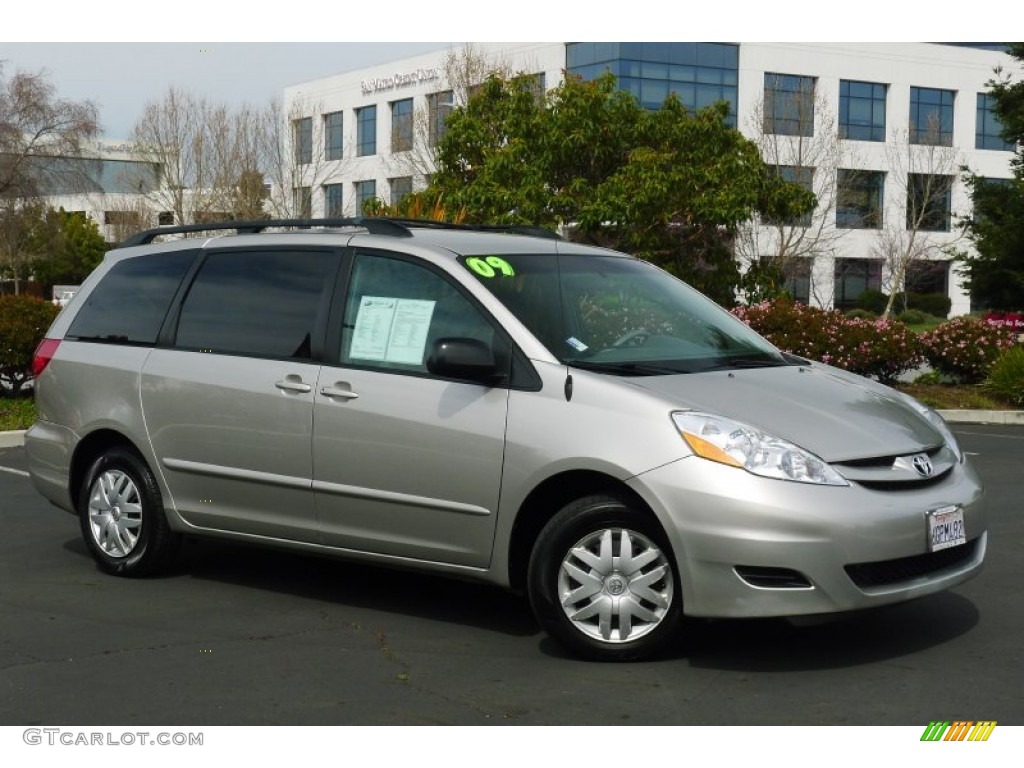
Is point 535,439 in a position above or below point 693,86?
below

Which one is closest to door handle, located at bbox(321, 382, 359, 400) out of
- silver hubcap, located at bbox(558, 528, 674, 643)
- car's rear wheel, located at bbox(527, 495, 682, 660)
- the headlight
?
car's rear wheel, located at bbox(527, 495, 682, 660)

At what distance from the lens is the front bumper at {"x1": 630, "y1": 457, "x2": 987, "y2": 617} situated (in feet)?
17.4

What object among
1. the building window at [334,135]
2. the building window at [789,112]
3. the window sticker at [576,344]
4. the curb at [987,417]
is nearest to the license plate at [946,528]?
the window sticker at [576,344]

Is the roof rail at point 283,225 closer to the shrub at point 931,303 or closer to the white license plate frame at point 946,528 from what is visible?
the white license plate frame at point 946,528

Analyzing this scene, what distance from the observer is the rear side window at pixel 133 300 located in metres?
7.57

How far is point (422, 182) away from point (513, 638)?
37087mm

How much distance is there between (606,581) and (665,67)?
54.3m

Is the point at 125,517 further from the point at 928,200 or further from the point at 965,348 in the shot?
the point at 928,200

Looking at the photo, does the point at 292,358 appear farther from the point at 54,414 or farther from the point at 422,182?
the point at 422,182

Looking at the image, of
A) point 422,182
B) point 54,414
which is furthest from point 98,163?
point 54,414

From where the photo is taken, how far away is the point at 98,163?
6009 cm

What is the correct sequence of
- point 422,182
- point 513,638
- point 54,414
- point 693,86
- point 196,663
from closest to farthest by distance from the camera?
point 196,663 → point 513,638 → point 54,414 → point 422,182 → point 693,86

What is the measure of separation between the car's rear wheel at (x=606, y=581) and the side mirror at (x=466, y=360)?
27.1 inches

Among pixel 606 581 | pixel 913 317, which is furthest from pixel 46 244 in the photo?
pixel 606 581
